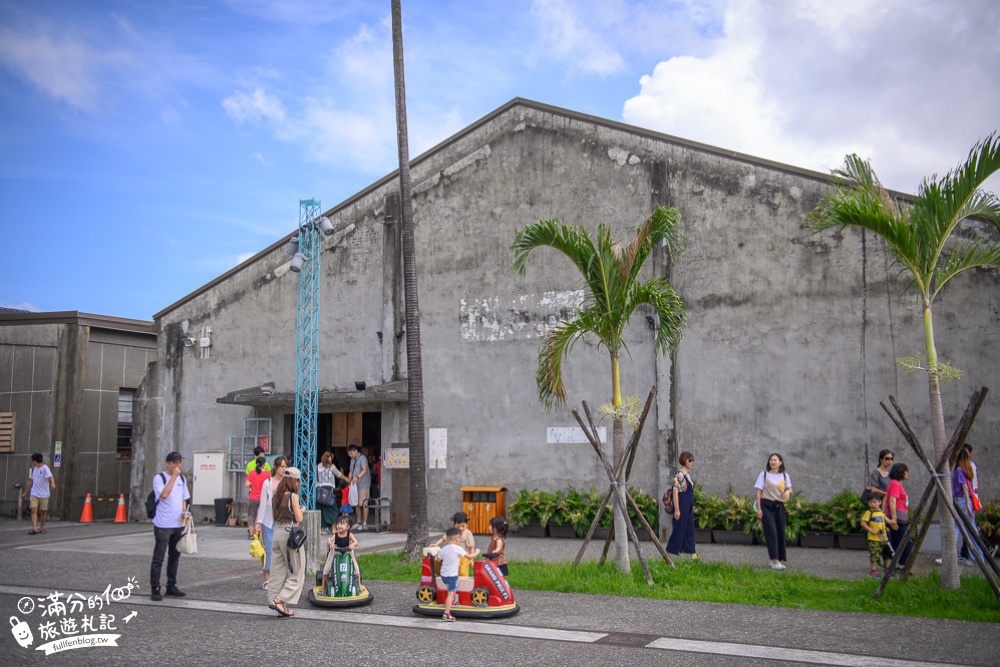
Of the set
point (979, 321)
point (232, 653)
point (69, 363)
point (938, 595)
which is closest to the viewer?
point (232, 653)

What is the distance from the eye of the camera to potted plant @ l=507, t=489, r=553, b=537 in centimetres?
1653

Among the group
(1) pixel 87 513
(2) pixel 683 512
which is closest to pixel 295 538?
(2) pixel 683 512

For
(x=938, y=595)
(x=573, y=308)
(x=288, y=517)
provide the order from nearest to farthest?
(x=938, y=595) < (x=288, y=517) < (x=573, y=308)

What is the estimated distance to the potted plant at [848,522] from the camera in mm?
14156

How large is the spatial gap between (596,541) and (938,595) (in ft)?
24.0

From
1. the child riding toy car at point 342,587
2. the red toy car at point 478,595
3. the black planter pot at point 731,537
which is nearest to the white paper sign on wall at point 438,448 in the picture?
the black planter pot at point 731,537

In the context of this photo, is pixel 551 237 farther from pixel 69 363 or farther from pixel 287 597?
pixel 69 363

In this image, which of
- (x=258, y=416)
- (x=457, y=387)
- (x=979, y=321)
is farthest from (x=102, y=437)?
(x=979, y=321)

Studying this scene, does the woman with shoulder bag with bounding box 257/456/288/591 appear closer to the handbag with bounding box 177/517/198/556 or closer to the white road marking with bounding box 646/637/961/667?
the handbag with bounding box 177/517/198/556

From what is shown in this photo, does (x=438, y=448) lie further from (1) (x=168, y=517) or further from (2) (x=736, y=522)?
(1) (x=168, y=517)

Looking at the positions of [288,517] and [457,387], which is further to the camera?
[457,387]

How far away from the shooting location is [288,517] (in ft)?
32.6

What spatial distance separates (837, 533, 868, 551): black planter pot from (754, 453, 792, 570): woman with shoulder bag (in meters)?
2.68

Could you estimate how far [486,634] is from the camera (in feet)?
27.8
